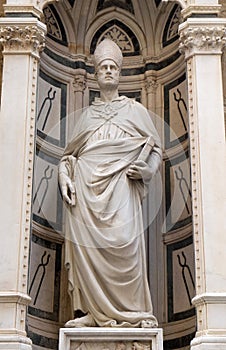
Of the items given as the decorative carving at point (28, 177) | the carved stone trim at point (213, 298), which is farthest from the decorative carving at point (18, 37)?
the carved stone trim at point (213, 298)

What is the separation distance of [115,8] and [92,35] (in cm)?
44

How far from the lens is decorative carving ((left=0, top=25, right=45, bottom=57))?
8.34 meters

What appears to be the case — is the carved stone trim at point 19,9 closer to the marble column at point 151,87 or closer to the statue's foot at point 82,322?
the marble column at point 151,87

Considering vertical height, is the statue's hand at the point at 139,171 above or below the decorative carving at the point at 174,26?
below

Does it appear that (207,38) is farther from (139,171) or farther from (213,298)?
(213,298)

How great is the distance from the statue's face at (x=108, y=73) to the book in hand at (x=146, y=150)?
0.80 metres

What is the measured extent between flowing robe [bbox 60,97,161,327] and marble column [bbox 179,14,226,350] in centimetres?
50

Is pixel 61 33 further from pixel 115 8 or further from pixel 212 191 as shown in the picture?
pixel 212 191

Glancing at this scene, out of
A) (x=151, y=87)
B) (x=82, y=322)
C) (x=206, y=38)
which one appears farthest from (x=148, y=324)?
(x=151, y=87)

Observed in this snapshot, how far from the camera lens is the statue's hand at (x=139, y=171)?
8.02 meters

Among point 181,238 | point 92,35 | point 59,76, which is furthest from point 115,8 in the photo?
point 181,238

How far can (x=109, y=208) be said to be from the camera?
7.87m

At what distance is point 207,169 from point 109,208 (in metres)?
1.03

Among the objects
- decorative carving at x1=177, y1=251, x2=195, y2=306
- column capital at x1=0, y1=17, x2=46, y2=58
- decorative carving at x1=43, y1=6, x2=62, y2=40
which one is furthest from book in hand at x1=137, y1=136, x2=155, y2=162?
decorative carving at x1=43, y1=6, x2=62, y2=40
